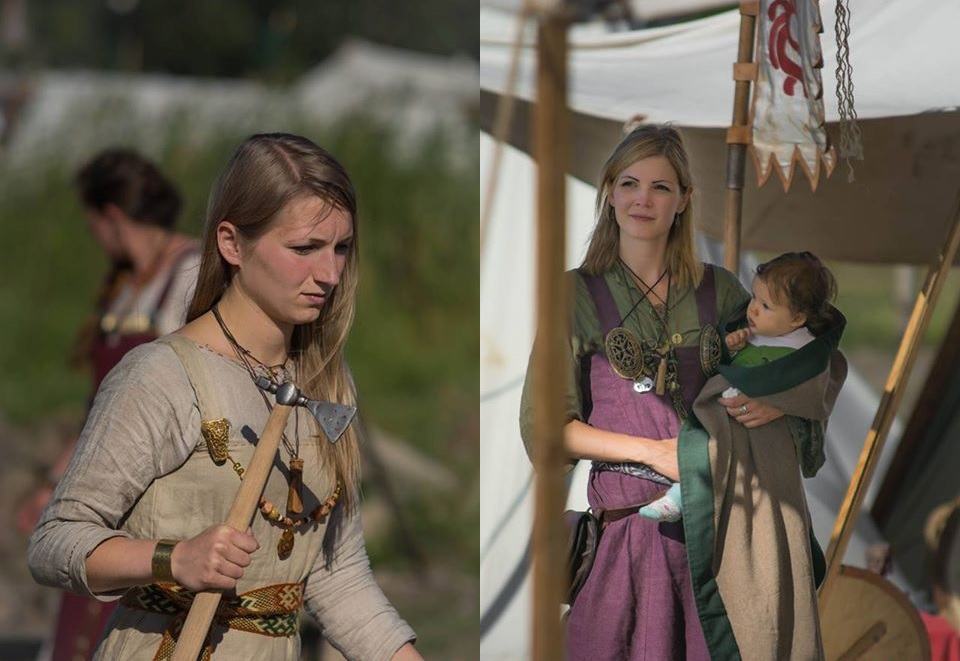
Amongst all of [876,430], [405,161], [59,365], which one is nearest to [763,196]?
[876,430]

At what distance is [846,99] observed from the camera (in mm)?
2848

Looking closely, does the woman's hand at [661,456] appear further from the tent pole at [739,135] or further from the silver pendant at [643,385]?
the tent pole at [739,135]

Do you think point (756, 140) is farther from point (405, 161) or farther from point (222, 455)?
point (405, 161)

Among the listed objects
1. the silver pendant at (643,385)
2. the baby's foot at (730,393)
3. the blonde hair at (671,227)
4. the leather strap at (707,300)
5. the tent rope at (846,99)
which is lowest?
the baby's foot at (730,393)


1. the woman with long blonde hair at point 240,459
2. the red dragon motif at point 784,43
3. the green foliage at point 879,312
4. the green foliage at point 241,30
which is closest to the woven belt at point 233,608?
the woman with long blonde hair at point 240,459

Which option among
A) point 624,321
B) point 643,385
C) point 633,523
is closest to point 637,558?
point 633,523

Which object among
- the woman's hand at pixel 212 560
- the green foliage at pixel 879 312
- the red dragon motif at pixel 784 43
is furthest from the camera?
the green foliage at pixel 879 312

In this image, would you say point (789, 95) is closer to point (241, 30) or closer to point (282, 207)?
point (282, 207)

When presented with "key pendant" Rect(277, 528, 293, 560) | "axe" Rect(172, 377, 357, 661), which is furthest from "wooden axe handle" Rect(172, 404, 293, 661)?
"key pendant" Rect(277, 528, 293, 560)

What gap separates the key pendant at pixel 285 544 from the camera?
2.17 m

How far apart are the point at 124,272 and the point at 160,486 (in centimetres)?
219

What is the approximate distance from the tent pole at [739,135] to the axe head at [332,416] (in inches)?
34.3

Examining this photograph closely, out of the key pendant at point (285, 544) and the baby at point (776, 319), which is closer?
the key pendant at point (285, 544)

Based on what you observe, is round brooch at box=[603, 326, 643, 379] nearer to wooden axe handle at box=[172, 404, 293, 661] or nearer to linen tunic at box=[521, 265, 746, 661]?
linen tunic at box=[521, 265, 746, 661]
